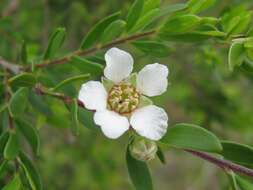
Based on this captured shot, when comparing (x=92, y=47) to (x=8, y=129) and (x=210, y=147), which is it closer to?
(x=8, y=129)

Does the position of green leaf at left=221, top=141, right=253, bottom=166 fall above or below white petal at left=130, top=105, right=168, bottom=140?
A: below

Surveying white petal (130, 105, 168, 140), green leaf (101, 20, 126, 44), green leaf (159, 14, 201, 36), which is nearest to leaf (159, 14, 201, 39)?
green leaf (159, 14, 201, 36)

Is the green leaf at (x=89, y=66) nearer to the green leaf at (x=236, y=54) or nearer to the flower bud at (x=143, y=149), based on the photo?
the flower bud at (x=143, y=149)

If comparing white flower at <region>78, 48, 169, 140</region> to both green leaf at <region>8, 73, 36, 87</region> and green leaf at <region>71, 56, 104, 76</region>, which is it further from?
green leaf at <region>8, 73, 36, 87</region>

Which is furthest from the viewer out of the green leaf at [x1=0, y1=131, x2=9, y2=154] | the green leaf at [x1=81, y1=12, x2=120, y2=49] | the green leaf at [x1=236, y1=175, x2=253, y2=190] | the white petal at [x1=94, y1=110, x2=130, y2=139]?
the green leaf at [x1=81, y1=12, x2=120, y2=49]

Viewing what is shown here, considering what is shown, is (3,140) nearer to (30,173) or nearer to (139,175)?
(30,173)

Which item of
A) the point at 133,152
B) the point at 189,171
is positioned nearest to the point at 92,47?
the point at 133,152

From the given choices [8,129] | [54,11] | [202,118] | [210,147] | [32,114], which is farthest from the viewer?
[202,118]

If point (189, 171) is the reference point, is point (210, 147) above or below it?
above
